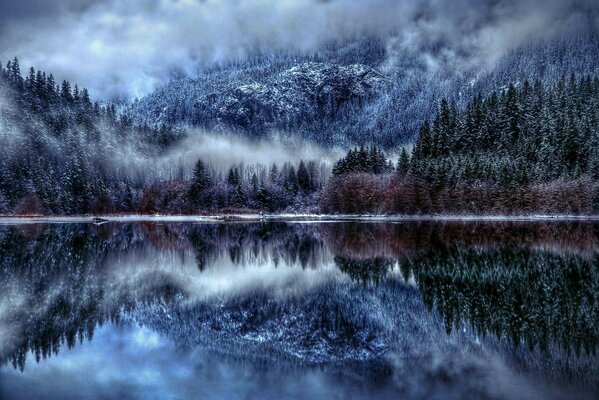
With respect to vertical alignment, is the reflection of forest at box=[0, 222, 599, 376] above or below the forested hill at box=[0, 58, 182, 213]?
below

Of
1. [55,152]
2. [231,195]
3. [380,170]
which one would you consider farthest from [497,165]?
[55,152]

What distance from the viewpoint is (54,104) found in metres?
182

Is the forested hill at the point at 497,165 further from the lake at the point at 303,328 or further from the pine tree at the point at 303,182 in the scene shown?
the lake at the point at 303,328

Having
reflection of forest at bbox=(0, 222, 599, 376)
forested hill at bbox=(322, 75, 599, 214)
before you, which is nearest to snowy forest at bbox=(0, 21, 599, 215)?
forested hill at bbox=(322, 75, 599, 214)

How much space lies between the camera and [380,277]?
31344 millimetres

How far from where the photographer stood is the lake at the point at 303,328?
44.4 ft

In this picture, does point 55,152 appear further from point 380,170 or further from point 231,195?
point 380,170

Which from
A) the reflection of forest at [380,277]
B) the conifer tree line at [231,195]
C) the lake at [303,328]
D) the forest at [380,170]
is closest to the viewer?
the lake at [303,328]

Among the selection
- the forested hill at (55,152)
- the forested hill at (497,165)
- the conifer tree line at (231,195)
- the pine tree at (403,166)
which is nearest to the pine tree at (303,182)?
the conifer tree line at (231,195)

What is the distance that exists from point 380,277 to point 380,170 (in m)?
114

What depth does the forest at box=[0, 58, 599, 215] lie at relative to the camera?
359 ft

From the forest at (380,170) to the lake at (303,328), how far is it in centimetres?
7355

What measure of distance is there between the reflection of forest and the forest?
179ft

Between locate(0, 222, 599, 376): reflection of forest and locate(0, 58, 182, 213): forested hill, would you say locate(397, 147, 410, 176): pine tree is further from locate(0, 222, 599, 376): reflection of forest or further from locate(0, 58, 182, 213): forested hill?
locate(0, 58, 182, 213): forested hill
